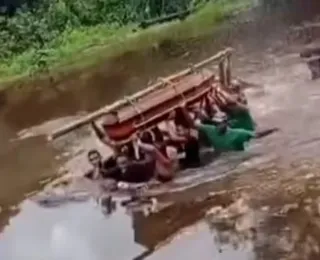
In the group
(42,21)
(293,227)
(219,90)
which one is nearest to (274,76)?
(219,90)

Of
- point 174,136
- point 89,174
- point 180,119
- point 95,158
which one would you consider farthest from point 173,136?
point 89,174

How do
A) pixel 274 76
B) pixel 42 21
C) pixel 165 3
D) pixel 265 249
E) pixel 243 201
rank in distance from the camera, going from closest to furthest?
pixel 265 249, pixel 243 201, pixel 274 76, pixel 42 21, pixel 165 3

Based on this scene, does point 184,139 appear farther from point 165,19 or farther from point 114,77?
point 165,19

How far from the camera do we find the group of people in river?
13.9m

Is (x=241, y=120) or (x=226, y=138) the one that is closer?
(x=226, y=138)

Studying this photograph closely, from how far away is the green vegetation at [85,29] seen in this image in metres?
26.8

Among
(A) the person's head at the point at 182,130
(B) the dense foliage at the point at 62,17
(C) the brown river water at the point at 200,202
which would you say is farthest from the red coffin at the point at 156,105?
(B) the dense foliage at the point at 62,17

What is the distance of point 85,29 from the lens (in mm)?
29859

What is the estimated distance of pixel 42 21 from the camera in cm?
2888

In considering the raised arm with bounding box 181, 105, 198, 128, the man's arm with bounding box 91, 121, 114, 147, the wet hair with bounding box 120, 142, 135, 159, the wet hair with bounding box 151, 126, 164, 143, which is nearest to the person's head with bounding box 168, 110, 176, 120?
the raised arm with bounding box 181, 105, 198, 128

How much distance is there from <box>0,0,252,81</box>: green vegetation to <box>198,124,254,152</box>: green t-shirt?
11.8 m

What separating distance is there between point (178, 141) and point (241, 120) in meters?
1.28

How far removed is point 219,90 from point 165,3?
645 inches

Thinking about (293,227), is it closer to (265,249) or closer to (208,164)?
(265,249)
